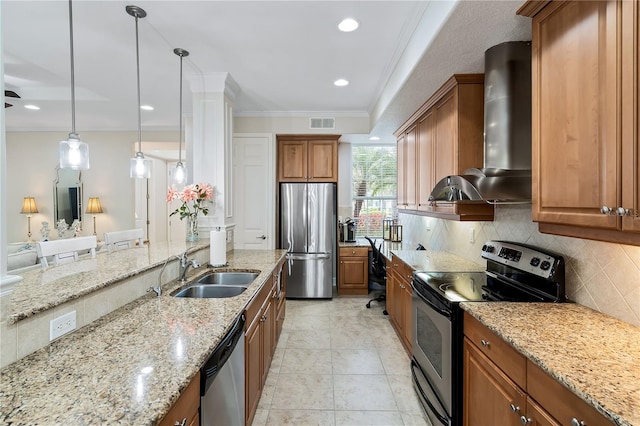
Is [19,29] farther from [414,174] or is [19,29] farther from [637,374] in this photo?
[637,374]

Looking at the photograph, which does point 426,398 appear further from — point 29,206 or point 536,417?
point 29,206

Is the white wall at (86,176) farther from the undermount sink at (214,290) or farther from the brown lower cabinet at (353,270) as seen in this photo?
the undermount sink at (214,290)

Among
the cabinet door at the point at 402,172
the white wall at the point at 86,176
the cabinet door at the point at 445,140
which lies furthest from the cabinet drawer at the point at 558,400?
the white wall at the point at 86,176

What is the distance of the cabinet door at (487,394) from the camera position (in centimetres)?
132

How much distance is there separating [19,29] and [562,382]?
398 centimetres

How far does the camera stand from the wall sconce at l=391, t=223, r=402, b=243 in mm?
5148

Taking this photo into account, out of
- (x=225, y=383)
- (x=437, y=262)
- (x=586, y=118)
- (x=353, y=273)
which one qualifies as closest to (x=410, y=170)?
(x=437, y=262)

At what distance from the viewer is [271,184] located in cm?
471

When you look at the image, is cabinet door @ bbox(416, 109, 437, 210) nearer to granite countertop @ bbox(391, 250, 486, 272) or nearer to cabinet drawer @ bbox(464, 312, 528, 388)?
granite countertop @ bbox(391, 250, 486, 272)

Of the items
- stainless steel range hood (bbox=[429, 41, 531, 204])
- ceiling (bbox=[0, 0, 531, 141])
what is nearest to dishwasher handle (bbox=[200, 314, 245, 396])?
stainless steel range hood (bbox=[429, 41, 531, 204])

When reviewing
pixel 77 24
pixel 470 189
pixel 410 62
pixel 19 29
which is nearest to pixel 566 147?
Answer: pixel 470 189

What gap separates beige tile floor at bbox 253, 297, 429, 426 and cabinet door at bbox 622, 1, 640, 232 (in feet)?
6.01

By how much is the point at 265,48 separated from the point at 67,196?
17.6 feet

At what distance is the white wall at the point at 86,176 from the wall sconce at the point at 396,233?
14.1 ft
